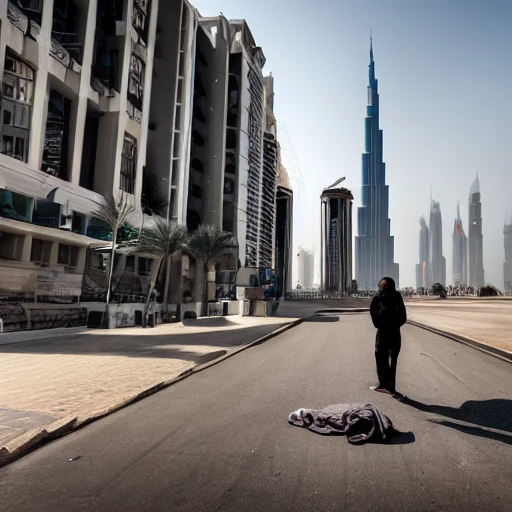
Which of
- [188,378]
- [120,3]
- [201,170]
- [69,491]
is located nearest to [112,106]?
[120,3]

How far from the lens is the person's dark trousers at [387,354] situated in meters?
6.75

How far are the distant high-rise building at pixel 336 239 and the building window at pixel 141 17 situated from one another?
15045cm

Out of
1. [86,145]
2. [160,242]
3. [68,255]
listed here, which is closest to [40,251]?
[68,255]

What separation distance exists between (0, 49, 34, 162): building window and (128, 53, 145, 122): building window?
9097 mm

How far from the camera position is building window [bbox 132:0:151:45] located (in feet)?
87.4

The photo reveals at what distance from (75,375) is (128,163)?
20473 mm

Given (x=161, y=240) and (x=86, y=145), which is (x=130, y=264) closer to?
(x=161, y=240)

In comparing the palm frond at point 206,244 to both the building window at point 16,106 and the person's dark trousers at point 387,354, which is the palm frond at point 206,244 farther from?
the person's dark trousers at point 387,354

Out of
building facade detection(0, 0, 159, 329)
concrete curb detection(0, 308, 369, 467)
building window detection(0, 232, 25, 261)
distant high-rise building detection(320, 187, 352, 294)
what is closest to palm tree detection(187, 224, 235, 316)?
building facade detection(0, 0, 159, 329)

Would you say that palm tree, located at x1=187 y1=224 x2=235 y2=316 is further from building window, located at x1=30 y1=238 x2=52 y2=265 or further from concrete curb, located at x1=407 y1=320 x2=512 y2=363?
concrete curb, located at x1=407 y1=320 x2=512 y2=363

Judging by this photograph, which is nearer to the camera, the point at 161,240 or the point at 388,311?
the point at 388,311

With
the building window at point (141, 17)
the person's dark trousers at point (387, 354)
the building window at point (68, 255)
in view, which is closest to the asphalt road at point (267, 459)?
the person's dark trousers at point (387, 354)

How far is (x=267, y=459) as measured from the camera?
3848 millimetres

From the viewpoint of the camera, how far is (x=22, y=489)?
329cm
